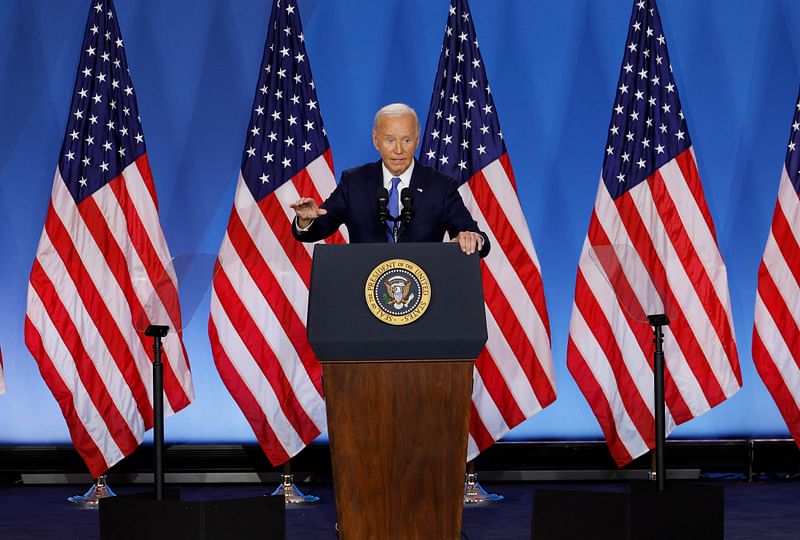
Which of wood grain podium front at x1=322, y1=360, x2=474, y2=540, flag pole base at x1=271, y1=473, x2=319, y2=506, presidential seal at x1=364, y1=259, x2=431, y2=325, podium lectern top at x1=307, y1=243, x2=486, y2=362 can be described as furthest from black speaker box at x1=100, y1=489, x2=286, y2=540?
flag pole base at x1=271, y1=473, x2=319, y2=506

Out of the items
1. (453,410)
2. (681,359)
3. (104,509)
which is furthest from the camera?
(681,359)

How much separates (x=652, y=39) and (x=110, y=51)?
296 centimetres

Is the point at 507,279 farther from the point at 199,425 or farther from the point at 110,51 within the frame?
the point at 110,51

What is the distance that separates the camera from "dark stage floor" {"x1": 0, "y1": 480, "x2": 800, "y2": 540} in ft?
14.2

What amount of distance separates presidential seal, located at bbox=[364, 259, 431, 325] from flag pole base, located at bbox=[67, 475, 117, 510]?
2765 millimetres

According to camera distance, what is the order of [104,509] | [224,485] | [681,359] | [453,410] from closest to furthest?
[453,410] → [104,509] → [681,359] → [224,485]

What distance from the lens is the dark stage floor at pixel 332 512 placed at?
14.2ft

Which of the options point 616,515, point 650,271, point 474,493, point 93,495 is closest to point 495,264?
point 650,271

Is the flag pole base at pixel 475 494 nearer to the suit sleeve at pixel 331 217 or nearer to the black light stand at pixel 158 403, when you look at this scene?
the black light stand at pixel 158 403

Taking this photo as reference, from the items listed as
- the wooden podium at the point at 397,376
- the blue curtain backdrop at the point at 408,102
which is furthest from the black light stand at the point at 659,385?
the blue curtain backdrop at the point at 408,102

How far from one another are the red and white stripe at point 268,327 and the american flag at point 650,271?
1454 millimetres

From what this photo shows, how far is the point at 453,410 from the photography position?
121 inches

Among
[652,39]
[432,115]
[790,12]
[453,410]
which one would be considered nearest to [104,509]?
[453,410]

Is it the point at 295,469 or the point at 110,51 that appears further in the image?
the point at 295,469
